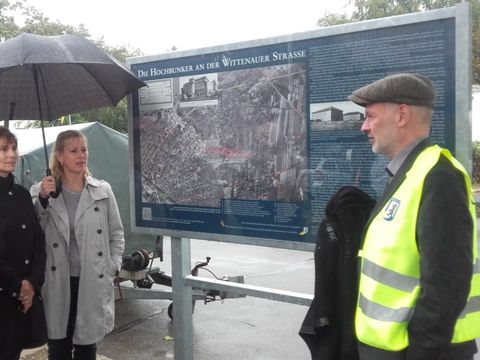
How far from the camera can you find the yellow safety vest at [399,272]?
1.86 m

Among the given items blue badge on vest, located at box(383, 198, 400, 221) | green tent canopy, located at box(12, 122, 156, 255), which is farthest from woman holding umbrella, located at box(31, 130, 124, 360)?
green tent canopy, located at box(12, 122, 156, 255)

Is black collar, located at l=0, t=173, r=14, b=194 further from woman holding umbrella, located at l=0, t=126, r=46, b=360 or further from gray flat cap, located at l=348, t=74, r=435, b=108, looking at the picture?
gray flat cap, located at l=348, t=74, r=435, b=108

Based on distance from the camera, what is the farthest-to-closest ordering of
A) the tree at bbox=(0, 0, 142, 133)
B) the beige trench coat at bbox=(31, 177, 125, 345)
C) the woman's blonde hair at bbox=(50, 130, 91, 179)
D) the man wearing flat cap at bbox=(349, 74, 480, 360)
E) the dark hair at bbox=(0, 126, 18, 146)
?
1. the tree at bbox=(0, 0, 142, 133)
2. the woman's blonde hair at bbox=(50, 130, 91, 179)
3. the beige trench coat at bbox=(31, 177, 125, 345)
4. the dark hair at bbox=(0, 126, 18, 146)
5. the man wearing flat cap at bbox=(349, 74, 480, 360)

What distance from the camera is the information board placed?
275 cm

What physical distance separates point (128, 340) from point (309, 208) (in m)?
3.41

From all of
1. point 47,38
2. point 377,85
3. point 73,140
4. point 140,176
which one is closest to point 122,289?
point 140,176

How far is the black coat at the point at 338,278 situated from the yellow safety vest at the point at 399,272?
0.75 feet

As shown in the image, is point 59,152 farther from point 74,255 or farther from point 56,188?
point 74,255

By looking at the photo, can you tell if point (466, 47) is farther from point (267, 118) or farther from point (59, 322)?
point (59, 322)

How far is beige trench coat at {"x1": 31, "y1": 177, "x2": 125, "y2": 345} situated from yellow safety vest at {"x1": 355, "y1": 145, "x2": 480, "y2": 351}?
209 centimetres

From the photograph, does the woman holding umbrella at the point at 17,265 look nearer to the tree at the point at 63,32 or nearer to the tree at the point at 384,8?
the tree at the point at 63,32

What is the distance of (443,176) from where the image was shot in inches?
71.5

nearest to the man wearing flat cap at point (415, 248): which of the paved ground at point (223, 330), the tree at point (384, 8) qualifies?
the paved ground at point (223, 330)

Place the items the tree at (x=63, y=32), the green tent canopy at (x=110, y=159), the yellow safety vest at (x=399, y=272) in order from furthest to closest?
the tree at (x=63, y=32) → the green tent canopy at (x=110, y=159) → the yellow safety vest at (x=399, y=272)
